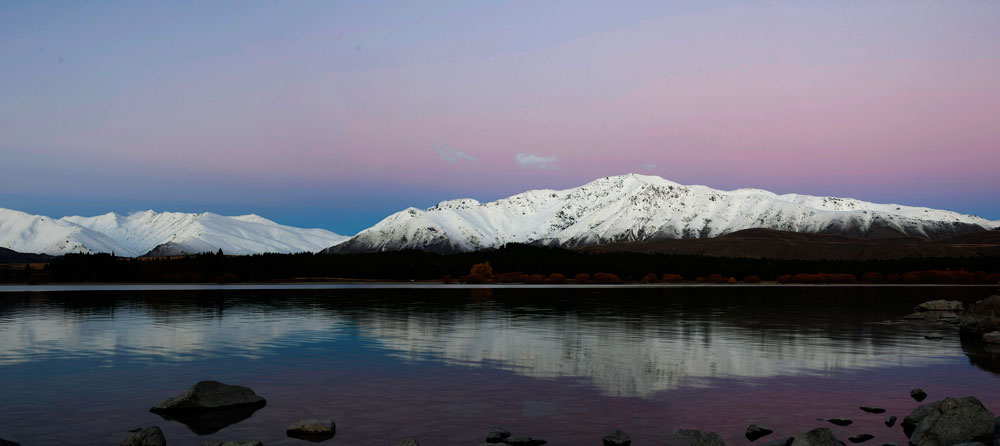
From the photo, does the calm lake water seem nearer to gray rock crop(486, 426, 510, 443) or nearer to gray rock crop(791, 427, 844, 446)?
gray rock crop(486, 426, 510, 443)

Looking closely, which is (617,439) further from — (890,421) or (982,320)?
(982,320)

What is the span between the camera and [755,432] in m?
24.8

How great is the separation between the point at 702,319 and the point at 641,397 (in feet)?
161

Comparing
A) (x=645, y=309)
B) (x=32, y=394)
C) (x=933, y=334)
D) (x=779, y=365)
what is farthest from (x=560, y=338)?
(x=645, y=309)

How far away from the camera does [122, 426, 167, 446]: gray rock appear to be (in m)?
22.5

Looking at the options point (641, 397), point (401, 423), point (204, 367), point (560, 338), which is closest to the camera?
point (401, 423)

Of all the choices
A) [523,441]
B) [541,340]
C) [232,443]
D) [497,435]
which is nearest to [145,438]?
[232,443]

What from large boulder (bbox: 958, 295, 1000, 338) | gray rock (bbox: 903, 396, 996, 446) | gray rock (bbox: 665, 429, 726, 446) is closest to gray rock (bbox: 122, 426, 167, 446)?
gray rock (bbox: 665, 429, 726, 446)

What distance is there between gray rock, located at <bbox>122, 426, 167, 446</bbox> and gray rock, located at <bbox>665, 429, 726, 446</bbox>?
14976mm

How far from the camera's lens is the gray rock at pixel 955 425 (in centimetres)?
2359

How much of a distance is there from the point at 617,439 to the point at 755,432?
4753mm

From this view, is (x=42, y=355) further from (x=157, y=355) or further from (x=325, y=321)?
(x=325, y=321)

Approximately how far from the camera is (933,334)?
2453 inches

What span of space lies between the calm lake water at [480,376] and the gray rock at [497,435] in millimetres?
445
